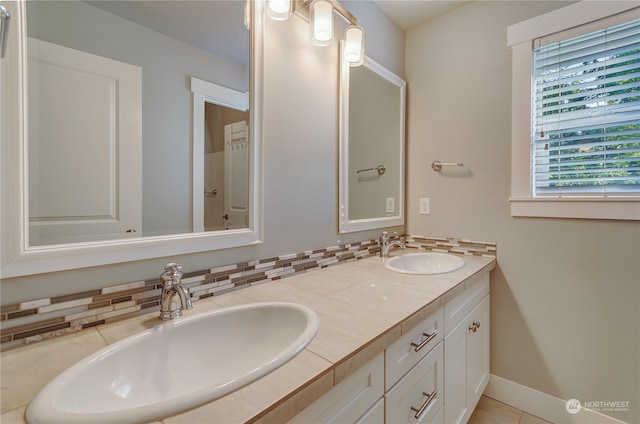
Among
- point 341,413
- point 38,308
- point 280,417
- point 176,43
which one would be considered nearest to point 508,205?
point 341,413

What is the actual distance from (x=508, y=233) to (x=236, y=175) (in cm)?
152

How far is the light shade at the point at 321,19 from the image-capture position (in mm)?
1201

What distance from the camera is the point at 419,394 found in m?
0.93

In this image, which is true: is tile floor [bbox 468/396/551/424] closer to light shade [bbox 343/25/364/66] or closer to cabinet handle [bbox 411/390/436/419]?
cabinet handle [bbox 411/390/436/419]

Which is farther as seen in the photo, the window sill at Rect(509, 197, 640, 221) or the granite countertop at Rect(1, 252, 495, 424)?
the window sill at Rect(509, 197, 640, 221)

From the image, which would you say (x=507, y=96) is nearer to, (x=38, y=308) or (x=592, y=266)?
(x=592, y=266)

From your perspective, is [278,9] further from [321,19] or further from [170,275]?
[170,275]

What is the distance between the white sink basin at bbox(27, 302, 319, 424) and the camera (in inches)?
17.2

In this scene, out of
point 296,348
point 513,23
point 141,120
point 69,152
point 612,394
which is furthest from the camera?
point 513,23

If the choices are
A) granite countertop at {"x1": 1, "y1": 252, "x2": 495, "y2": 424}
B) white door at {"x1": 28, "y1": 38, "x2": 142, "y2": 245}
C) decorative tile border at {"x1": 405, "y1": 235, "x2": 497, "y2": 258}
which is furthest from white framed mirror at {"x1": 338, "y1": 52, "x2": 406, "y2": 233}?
white door at {"x1": 28, "y1": 38, "x2": 142, "y2": 245}

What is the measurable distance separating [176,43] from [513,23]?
1748 mm

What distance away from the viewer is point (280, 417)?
18.5 inches

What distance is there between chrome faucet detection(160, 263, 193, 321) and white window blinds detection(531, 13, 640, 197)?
1753mm

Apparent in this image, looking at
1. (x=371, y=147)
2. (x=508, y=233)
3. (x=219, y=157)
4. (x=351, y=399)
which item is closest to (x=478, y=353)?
(x=508, y=233)
